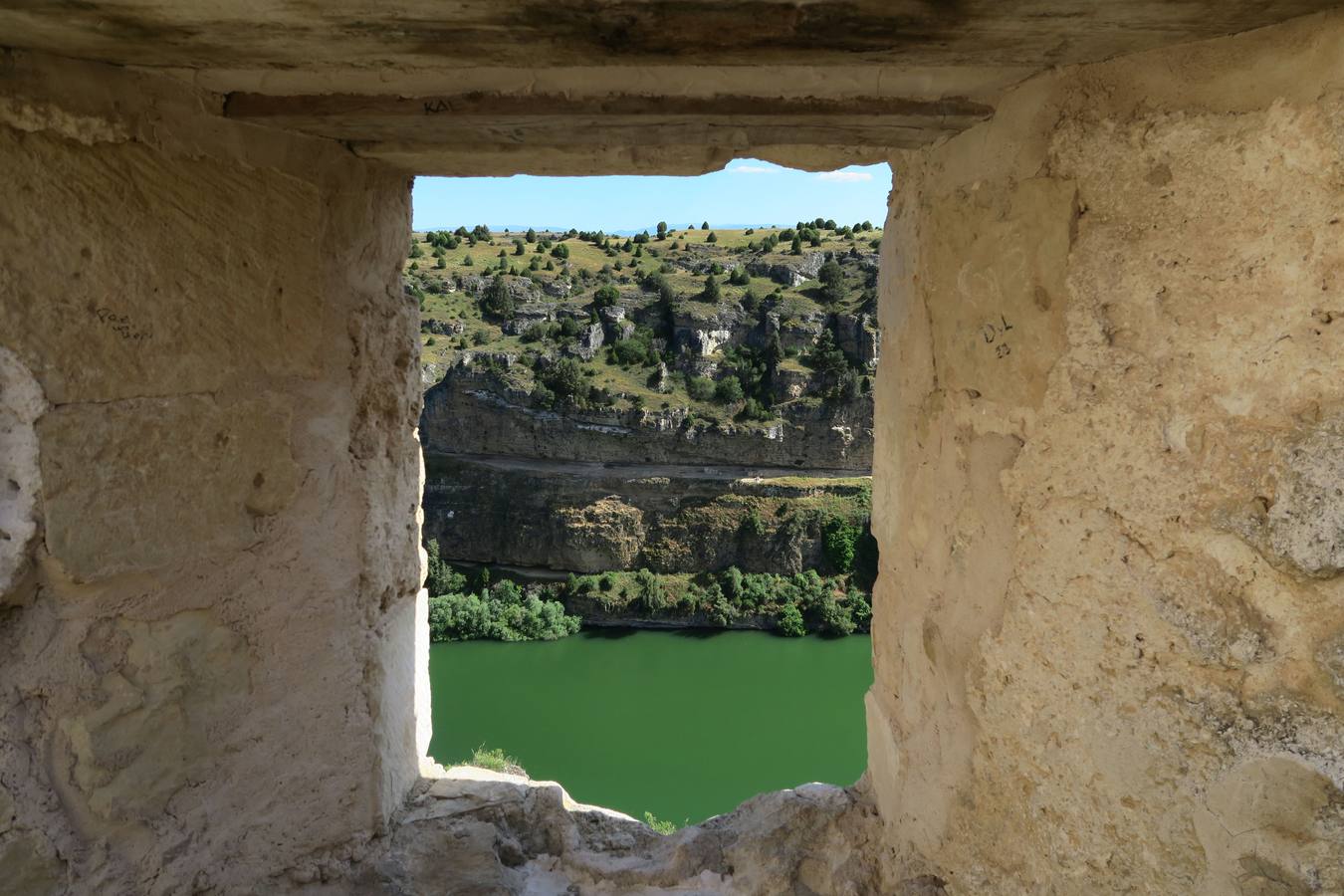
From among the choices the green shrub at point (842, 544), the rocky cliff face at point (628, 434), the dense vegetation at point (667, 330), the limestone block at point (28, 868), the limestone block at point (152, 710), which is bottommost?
the green shrub at point (842, 544)

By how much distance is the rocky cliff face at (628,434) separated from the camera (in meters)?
24.8

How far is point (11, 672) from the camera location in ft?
3.21

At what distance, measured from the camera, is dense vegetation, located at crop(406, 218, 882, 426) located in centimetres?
2519

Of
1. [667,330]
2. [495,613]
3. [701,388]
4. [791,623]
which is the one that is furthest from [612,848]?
[667,330]

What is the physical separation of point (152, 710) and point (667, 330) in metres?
25.5

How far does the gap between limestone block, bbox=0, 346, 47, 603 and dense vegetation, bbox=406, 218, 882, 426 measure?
23.3m

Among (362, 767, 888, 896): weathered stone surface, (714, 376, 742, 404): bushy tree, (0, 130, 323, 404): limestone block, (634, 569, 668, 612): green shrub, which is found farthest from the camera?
(714, 376, 742, 404): bushy tree

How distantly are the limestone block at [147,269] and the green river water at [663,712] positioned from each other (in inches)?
423

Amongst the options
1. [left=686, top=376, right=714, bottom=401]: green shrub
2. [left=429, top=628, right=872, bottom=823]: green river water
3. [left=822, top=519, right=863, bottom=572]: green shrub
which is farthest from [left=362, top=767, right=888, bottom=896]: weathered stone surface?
[left=686, top=376, right=714, bottom=401]: green shrub

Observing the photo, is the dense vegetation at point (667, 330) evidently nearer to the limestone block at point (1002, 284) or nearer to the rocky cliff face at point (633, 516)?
the rocky cliff face at point (633, 516)

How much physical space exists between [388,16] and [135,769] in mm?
856

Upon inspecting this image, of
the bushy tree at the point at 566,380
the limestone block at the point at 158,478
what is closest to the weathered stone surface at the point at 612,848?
the limestone block at the point at 158,478

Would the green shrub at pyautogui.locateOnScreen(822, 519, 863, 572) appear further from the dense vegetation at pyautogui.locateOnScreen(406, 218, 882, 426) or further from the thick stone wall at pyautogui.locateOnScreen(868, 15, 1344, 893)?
the thick stone wall at pyautogui.locateOnScreen(868, 15, 1344, 893)

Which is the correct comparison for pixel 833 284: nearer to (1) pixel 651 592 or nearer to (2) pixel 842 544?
(2) pixel 842 544
